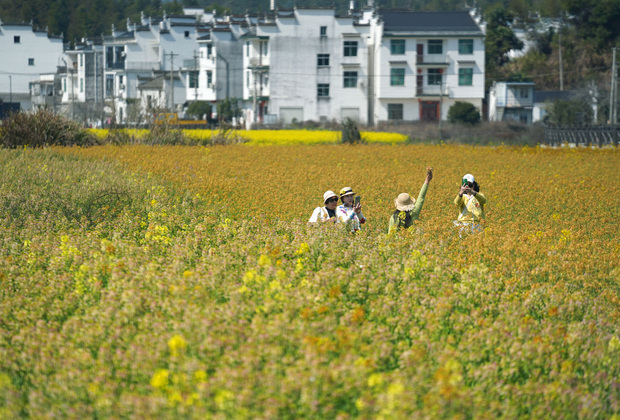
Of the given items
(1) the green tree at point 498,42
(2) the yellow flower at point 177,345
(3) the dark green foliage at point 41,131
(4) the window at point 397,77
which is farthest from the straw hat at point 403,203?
(1) the green tree at point 498,42

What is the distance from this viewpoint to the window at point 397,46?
207 feet

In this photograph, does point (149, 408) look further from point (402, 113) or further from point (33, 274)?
point (402, 113)

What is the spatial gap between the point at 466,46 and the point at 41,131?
39.0 m

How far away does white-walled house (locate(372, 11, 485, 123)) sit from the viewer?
62.9 metres

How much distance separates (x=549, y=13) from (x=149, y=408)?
84890 millimetres

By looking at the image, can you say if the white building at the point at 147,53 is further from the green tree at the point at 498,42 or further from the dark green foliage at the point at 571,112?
the dark green foliage at the point at 571,112

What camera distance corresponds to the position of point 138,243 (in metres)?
10.4

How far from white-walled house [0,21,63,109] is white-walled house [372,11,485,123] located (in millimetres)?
46468

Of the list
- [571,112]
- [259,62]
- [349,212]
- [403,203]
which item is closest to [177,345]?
[349,212]

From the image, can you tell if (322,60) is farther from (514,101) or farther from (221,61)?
(514,101)

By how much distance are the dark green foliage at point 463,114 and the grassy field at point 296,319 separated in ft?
152

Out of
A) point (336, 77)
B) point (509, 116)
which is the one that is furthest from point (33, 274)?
point (509, 116)

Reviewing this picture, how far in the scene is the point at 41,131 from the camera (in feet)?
A: 101

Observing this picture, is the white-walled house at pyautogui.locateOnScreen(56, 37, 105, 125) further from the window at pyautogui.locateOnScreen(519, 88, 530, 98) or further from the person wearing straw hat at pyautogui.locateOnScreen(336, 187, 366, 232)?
the person wearing straw hat at pyautogui.locateOnScreen(336, 187, 366, 232)
